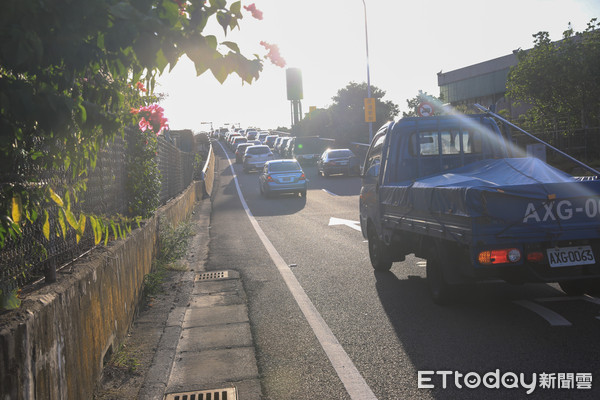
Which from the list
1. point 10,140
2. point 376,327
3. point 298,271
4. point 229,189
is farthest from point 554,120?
point 10,140

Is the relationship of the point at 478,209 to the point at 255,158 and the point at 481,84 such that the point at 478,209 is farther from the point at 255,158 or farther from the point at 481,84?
the point at 481,84

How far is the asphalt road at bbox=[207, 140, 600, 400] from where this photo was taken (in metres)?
4.90

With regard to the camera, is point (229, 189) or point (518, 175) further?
point (229, 189)

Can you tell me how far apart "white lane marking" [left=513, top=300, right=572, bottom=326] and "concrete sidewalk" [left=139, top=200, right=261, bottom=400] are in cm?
300

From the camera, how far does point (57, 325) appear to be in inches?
152

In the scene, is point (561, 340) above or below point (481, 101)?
below

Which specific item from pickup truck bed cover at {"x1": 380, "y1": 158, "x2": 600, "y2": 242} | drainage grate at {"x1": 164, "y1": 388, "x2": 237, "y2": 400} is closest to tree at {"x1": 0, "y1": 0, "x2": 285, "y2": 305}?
drainage grate at {"x1": 164, "y1": 388, "x2": 237, "y2": 400}

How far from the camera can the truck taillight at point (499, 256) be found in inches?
244

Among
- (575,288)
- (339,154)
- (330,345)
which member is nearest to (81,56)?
(330,345)

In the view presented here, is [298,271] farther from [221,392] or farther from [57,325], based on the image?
[57,325]

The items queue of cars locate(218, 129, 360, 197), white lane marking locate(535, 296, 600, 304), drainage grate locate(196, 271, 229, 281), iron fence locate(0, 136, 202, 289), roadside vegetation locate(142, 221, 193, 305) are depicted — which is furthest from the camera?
queue of cars locate(218, 129, 360, 197)

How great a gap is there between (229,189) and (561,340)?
2644 centimetres

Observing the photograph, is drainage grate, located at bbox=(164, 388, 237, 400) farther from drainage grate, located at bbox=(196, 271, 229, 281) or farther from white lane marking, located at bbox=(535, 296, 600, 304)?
drainage grate, located at bbox=(196, 271, 229, 281)

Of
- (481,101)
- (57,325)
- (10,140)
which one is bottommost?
(57,325)
